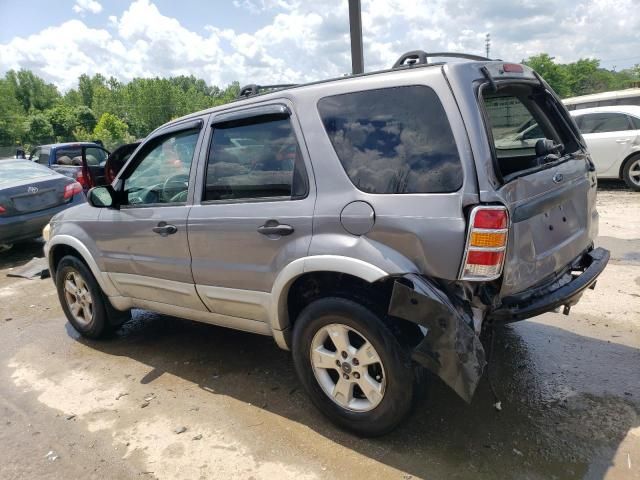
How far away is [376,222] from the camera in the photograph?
2574mm

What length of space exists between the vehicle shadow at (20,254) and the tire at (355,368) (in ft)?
22.2

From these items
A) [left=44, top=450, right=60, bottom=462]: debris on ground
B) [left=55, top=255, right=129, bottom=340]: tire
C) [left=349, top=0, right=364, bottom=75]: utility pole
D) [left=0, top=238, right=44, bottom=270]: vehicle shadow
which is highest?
[left=349, top=0, right=364, bottom=75]: utility pole

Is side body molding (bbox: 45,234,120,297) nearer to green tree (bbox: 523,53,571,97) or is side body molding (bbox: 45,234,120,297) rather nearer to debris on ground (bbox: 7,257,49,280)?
debris on ground (bbox: 7,257,49,280)

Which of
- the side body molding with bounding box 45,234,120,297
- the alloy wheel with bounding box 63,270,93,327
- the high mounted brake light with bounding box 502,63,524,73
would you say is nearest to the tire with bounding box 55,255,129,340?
the alloy wheel with bounding box 63,270,93,327

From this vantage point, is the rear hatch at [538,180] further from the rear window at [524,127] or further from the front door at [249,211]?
the front door at [249,211]

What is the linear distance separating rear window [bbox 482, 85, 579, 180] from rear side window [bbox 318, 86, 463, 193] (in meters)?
0.76

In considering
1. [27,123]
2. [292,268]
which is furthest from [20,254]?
[27,123]

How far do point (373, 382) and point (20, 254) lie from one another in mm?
7976

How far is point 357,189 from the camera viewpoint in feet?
8.81

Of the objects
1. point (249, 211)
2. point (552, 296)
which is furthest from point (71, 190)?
point (552, 296)

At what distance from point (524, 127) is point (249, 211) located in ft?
7.04

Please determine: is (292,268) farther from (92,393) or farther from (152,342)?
(152,342)

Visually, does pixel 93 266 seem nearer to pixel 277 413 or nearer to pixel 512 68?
pixel 277 413

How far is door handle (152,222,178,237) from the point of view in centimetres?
351
